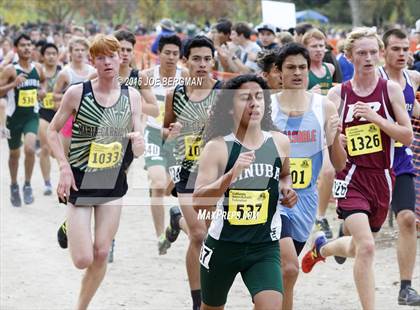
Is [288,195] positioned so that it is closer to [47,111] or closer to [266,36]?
[266,36]

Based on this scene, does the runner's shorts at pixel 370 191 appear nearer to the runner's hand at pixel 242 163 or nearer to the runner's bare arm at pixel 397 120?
the runner's bare arm at pixel 397 120

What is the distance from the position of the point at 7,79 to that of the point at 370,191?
22.3ft

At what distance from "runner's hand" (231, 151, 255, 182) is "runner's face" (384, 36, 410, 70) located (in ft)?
9.68

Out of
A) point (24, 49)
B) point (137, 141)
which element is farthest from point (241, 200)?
point (24, 49)

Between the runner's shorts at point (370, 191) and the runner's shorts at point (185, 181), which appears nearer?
the runner's shorts at point (370, 191)

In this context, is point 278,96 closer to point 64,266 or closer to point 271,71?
point 271,71

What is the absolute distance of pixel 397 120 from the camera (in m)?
6.65

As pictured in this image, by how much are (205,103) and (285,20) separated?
764 cm

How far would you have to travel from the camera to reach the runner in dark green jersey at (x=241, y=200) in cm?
513

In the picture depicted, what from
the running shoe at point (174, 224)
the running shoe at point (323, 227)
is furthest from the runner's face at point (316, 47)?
the running shoe at point (174, 224)

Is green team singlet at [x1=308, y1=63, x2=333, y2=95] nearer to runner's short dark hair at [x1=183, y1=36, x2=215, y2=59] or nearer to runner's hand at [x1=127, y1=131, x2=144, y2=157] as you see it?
runner's short dark hair at [x1=183, y1=36, x2=215, y2=59]

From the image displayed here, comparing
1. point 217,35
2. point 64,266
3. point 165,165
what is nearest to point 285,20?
point 217,35

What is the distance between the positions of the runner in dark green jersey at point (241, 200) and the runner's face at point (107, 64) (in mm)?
1544

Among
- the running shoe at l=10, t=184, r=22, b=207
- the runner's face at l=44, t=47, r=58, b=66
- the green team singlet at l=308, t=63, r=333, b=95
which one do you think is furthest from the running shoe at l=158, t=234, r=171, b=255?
the runner's face at l=44, t=47, r=58, b=66
